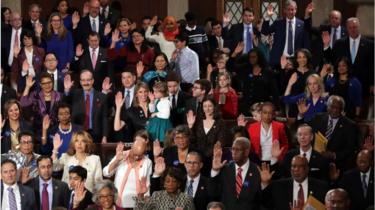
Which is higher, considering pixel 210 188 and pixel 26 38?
pixel 26 38

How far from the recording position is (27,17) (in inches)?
858

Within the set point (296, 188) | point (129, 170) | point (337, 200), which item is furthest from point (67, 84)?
point (337, 200)

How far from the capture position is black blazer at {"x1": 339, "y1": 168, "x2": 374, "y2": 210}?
590 inches

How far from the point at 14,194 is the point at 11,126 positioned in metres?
1.17

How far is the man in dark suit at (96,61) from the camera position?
58.5ft

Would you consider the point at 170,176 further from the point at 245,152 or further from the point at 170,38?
the point at 170,38

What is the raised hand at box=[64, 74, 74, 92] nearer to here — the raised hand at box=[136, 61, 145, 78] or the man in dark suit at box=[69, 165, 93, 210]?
the raised hand at box=[136, 61, 145, 78]

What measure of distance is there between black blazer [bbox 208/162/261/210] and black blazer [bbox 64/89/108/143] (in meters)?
1.83

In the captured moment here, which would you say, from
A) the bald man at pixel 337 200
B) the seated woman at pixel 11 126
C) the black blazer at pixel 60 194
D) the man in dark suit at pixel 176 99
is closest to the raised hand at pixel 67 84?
the seated woman at pixel 11 126

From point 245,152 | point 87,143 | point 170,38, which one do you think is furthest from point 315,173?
point 170,38

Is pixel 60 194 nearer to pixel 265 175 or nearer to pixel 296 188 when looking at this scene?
pixel 265 175

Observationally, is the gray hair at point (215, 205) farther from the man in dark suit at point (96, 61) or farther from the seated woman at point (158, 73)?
the man in dark suit at point (96, 61)

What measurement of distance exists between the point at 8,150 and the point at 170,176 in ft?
6.81


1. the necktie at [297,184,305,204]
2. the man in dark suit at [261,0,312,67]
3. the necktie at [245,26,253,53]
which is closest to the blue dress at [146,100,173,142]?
the necktie at [297,184,305,204]
